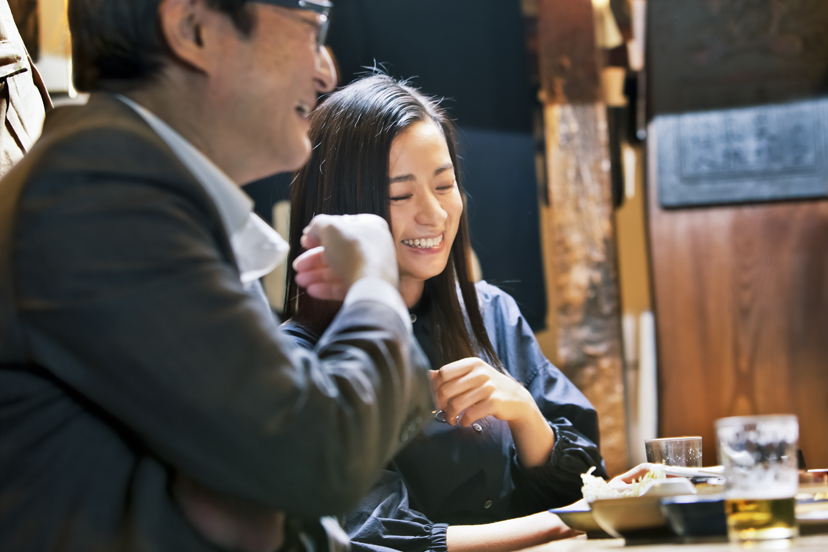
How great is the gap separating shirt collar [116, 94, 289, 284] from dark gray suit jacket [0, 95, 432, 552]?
7cm

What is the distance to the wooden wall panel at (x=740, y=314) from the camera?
3264 mm

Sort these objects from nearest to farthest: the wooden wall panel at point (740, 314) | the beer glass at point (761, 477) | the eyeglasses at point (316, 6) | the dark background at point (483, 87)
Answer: the beer glass at point (761, 477) → the eyeglasses at point (316, 6) → the wooden wall panel at point (740, 314) → the dark background at point (483, 87)

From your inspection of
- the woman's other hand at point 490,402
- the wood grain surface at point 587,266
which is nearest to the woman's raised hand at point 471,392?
the woman's other hand at point 490,402

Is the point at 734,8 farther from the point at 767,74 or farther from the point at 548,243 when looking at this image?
the point at 548,243

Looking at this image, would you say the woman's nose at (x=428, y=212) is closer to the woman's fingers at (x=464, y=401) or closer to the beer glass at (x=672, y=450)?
the woman's fingers at (x=464, y=401)

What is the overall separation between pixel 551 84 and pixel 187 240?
2.93 metres

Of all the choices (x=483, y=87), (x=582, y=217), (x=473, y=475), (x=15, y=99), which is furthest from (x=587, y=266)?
(x=15, y=99)

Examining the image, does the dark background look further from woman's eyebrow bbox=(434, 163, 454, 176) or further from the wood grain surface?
woman's eyebrow bbox=(434, 163, 454, 176)

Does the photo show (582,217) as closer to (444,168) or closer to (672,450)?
(444,168)

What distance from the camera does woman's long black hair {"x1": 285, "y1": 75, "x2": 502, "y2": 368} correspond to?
177cm

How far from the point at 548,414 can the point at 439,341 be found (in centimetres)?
33

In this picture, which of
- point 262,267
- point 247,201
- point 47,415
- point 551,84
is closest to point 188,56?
point 247,201

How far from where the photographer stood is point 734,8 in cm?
334

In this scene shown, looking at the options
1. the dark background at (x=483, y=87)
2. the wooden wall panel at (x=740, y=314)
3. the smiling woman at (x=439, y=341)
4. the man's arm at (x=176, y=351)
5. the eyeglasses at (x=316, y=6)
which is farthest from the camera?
the dark background at (x=483, y=87)
